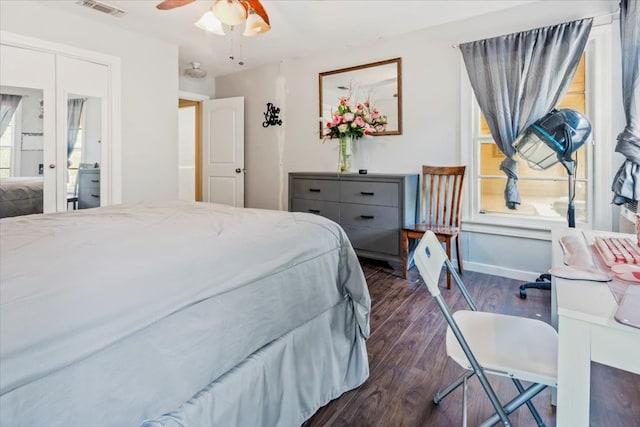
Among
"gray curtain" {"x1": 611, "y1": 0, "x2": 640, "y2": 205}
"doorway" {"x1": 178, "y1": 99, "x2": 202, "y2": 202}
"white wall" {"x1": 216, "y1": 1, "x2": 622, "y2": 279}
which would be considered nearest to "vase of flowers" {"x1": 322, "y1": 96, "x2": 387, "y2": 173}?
"white wall" {"x1": 216, "y1": 1, "x2": 622, "y2": 279}

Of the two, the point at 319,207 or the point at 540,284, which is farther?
the point at 319,207

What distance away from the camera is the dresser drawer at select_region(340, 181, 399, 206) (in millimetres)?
3510

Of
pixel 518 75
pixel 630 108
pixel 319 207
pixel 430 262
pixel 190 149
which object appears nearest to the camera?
pixel 430 262

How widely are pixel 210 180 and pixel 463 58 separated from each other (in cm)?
383

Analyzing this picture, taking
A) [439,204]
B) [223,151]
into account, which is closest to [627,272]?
[439,204]

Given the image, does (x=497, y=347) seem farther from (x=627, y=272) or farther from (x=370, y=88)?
(x=370, y=88)

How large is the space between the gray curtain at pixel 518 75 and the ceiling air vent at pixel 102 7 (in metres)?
3.25

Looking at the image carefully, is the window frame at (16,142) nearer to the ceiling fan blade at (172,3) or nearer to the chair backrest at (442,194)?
the ceiling fan blade at (172,3)

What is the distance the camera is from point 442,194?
3.65 meters

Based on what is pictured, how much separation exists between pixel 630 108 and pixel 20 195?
5.00 m

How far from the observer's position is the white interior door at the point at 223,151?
5180mm

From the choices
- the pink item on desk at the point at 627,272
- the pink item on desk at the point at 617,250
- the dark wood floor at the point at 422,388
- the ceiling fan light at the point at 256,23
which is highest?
the ceiling fan light at the point at 256,23

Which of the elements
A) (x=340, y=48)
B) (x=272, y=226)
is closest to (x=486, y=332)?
(x=272, y=226)

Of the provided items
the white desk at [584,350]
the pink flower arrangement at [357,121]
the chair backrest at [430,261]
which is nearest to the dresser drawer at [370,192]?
the pink flower arrangement at [357,121]
